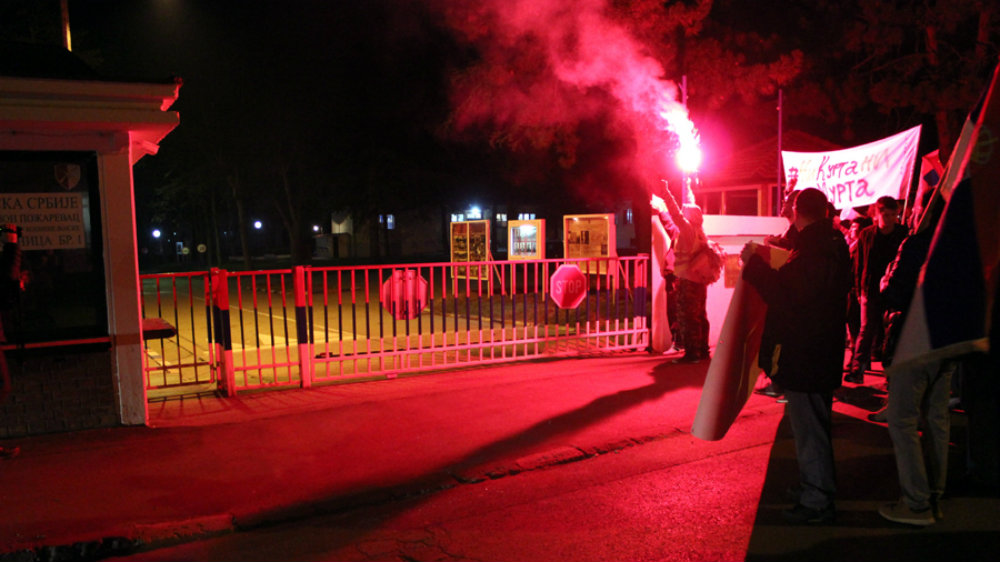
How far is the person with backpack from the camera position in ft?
27.8

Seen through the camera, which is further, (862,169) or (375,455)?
(862,169)

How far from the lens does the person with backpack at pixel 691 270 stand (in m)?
8.47

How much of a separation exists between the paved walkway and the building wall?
0.17 m

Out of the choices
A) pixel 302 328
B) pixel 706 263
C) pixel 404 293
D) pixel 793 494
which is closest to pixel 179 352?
pixel 302 328

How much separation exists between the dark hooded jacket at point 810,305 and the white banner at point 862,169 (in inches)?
197

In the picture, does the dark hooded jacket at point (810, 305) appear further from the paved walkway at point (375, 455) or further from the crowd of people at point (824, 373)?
the paved walkway at point (375, 455)

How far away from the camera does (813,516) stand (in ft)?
14.5

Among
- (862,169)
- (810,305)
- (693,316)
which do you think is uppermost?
(862,169)

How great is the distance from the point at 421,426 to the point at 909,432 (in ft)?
13.3

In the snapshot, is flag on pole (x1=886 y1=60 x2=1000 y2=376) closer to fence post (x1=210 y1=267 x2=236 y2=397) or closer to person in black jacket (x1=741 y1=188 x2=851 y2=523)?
person in black jacket (x1=741 y1=188 x2=851 y2=523)

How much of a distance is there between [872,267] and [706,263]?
70.3 inches

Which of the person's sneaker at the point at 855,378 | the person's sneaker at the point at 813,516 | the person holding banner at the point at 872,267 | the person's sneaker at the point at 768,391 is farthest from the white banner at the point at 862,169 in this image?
the person's sneaker at the point at 813,516

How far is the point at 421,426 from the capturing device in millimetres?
6652

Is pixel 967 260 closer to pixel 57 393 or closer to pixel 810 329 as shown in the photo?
pixel 810 329
